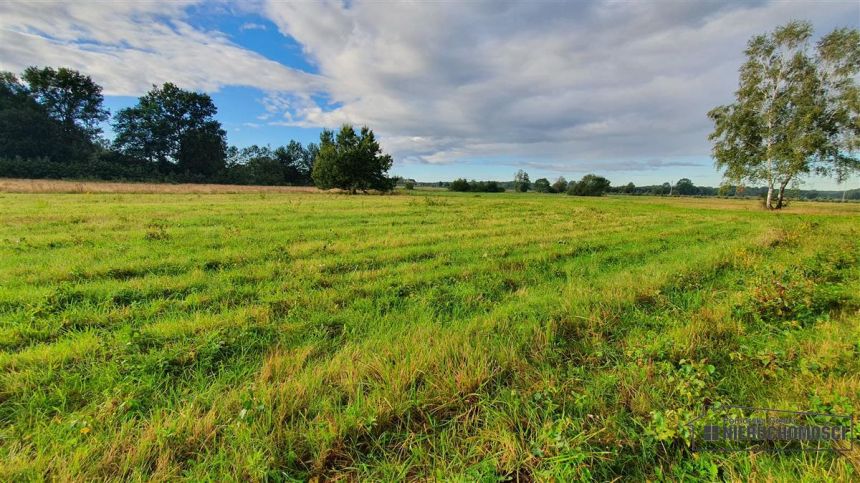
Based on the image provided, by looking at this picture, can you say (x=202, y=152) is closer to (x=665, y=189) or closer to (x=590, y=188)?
(x=590, y=188)

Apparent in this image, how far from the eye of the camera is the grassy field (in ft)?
6.85

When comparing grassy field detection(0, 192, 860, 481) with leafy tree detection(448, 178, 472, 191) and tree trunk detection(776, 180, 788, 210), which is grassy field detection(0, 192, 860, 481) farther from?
leafy tree detection(448, 178, 472, 191)

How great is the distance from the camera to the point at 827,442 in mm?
2051

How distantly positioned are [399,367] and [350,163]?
1887 inches

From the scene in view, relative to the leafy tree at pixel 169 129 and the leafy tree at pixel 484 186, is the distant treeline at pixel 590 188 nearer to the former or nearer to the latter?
the leafy tree at pixel 484 186

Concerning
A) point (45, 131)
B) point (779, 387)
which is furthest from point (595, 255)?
point (45, 131)

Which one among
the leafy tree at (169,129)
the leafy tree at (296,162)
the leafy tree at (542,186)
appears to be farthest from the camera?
the leafy tree at (542,186)

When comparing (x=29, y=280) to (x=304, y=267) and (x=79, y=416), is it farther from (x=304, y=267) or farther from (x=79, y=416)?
(x=79, y=416)

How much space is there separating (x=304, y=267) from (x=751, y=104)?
43.0m

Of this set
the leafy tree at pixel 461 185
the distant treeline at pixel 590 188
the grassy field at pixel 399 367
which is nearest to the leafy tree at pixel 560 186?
the distant treeline at pixel 590 188

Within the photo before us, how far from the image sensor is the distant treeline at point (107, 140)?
56.9 m

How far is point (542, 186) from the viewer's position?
12656 centimetres

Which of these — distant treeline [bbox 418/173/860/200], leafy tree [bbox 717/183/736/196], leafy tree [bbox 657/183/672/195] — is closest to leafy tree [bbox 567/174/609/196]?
distant treeline [bbox 418/173/860/200]

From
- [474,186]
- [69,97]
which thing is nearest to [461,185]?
[474,186]
